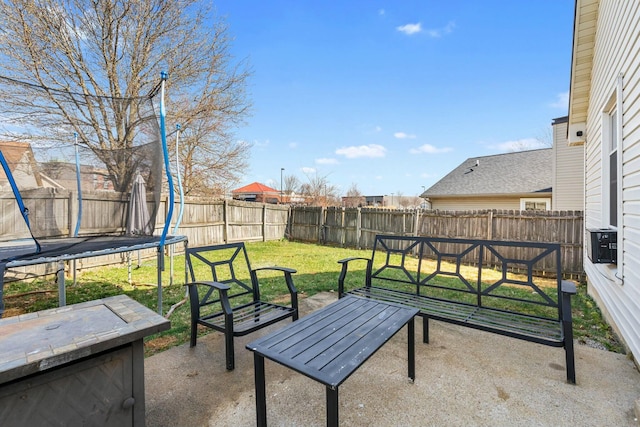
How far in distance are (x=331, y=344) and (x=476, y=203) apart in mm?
12891

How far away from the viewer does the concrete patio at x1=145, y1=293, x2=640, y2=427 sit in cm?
188

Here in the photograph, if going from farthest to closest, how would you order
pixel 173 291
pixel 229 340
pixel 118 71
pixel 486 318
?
1. pixel 118 71
2. pixel 173 291
3. pixel 486 318
4. pixel 229 340

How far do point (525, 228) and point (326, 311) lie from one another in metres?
6.50

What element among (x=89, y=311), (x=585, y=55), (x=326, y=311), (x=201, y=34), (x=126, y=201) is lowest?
(x=326, y=311)

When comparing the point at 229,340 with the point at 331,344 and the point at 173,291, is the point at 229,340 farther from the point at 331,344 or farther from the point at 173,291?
the point at 173,291

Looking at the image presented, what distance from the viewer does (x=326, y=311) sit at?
2.39m

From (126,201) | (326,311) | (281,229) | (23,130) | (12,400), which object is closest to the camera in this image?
(12,400)

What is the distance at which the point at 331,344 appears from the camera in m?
1.79

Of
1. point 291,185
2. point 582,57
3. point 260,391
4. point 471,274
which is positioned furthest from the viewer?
point 291,185

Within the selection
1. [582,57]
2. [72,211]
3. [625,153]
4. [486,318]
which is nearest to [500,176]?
[582,57]

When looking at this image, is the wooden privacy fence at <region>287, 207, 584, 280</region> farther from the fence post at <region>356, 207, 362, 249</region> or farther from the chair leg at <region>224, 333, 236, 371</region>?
the chair leg at <region>224, 333, 236, 371</region>

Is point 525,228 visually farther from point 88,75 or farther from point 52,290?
point 88,75

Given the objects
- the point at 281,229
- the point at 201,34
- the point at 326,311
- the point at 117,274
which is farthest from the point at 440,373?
A: the point at 201,34

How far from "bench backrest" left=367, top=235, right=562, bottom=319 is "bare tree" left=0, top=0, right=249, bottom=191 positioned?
13.1 ft
